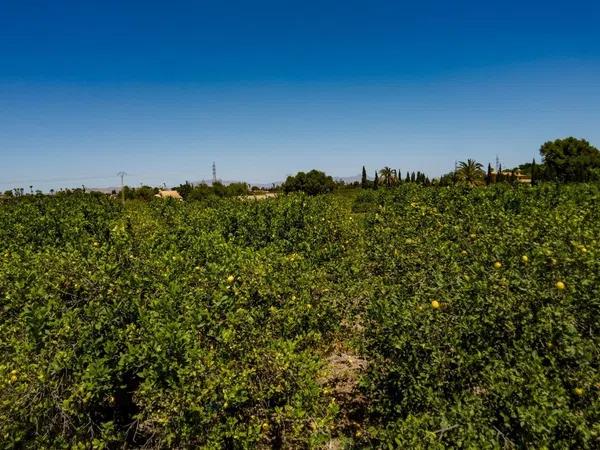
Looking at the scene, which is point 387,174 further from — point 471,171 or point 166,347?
point 166,347

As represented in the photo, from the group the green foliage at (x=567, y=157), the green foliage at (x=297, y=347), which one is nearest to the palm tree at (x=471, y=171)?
the green foliage at (x=567, y=157)

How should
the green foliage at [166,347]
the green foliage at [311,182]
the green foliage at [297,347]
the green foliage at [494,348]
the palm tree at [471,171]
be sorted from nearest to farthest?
1. the green foliage at [494,348]
2. the green foliage at [297,347]
3. the green foliage at [166,347]
4. the palm tree at [471,171]
5. the green foliage at [311,182]

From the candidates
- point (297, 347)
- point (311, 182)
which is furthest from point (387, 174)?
point (297, 347)

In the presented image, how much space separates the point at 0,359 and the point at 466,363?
15.1 ft

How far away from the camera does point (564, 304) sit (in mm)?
3695

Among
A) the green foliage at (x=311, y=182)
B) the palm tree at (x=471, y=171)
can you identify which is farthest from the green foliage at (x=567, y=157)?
the green foliage at (x=311, y=182)

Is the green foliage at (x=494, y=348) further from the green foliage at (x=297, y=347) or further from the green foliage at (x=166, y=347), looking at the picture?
the green foliage at (x=166, y=347)

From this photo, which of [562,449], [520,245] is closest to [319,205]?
[520,245]

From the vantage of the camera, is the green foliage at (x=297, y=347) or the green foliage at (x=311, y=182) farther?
the green foliage at (x=311, y=182)

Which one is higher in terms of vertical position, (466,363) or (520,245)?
(520,245)

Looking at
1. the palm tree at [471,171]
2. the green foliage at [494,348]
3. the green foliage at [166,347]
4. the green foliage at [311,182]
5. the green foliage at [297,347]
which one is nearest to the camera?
the green foliage at [494,348]

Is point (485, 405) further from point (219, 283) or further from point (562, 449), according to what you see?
point (219, 283)

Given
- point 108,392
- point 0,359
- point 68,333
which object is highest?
point 68,333

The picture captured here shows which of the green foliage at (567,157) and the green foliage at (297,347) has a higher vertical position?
the green foliage at (567,157)
